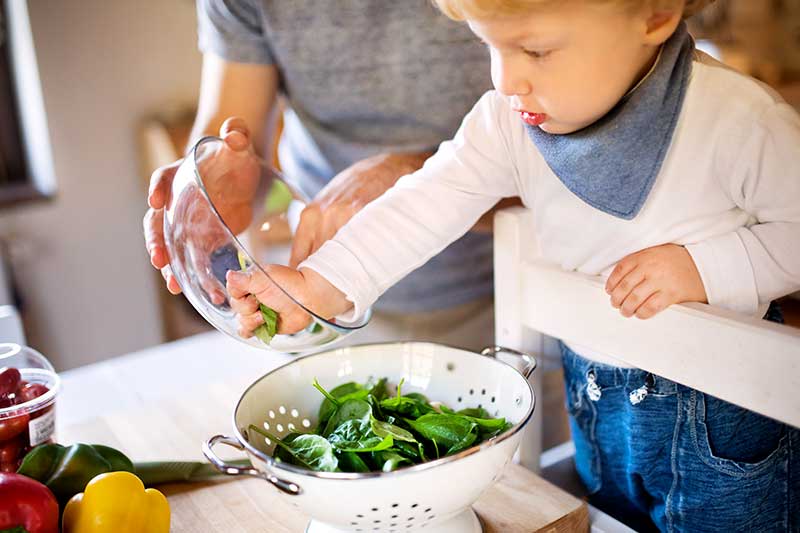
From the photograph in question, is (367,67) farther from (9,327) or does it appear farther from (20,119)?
(20,119)

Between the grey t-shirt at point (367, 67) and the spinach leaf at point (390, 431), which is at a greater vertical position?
the grey t-shirt at point (367, 67)

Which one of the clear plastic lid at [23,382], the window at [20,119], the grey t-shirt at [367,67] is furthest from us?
the window at [20,119]

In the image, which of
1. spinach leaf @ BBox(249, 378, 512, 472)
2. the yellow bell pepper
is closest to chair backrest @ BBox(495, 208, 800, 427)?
spinach leaf @ BBox(249, 378, 512, 472)

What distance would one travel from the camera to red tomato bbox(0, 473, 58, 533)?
2.07 feet

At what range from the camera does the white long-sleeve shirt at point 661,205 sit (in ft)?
2.11

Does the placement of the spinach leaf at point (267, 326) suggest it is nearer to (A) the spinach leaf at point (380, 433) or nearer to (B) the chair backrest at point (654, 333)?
(A) the spinach leaf at point (380, 433)

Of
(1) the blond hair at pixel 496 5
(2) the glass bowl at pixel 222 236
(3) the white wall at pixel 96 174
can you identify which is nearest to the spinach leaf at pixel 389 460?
(2) the glass bowl at pixel 222 236

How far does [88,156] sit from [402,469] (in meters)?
2.15

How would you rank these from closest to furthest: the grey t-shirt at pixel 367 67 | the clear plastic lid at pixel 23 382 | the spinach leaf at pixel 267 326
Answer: the spinach leaf at pixel 267 326
the clear plastic lid at pixel 23 382
the grey t-shirt at pixel 367 67

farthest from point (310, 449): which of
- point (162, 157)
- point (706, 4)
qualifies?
point (162, 157)

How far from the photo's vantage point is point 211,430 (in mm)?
949

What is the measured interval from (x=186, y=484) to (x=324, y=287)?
27 cm

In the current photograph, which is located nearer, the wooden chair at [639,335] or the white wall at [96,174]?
the wooden chair at [639,335]

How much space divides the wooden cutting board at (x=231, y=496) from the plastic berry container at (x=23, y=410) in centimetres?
12
